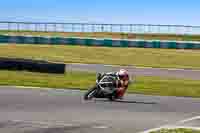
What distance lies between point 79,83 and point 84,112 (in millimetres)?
8157

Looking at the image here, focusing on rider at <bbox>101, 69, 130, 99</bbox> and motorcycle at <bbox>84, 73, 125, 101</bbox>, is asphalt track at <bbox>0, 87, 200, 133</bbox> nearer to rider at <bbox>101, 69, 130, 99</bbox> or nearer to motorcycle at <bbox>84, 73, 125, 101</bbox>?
motorcycle at <bbox>84, 73, 125, 101</bbox>

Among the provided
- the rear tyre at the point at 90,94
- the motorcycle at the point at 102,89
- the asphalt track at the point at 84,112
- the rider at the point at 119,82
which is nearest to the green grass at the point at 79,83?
the asphalt track at the point at 84,112

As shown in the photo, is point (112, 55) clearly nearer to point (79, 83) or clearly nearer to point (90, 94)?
point (79, 83)

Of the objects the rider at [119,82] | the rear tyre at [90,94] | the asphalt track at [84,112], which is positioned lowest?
the asphalt track at [84,112]

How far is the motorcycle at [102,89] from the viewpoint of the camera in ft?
62.1

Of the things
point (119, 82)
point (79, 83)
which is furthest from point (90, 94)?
point (79, 83)

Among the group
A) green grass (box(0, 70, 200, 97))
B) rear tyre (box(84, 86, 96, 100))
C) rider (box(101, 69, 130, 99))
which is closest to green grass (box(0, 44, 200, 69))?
green grass (box(0, 70, 200, 97))

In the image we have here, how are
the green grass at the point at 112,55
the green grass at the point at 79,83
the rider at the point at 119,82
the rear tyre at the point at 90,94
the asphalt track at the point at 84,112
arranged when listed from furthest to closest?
the green grass at the point at 112,55
the green grass at the point at 79,83
the rear tyre at the point at 90,94
the rider at the point at 119,82
the asphalt track at the point at 84,112

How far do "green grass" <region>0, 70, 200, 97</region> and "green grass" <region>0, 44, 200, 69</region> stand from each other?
1408cm

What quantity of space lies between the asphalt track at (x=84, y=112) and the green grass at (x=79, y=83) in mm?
1856

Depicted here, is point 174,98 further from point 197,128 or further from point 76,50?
point 76,50

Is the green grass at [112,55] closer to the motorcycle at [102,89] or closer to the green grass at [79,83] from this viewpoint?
the green grass at [79,83]

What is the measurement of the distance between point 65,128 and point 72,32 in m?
68.8

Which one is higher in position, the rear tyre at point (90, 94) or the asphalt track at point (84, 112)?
the rear tyre at point (90, 94)
